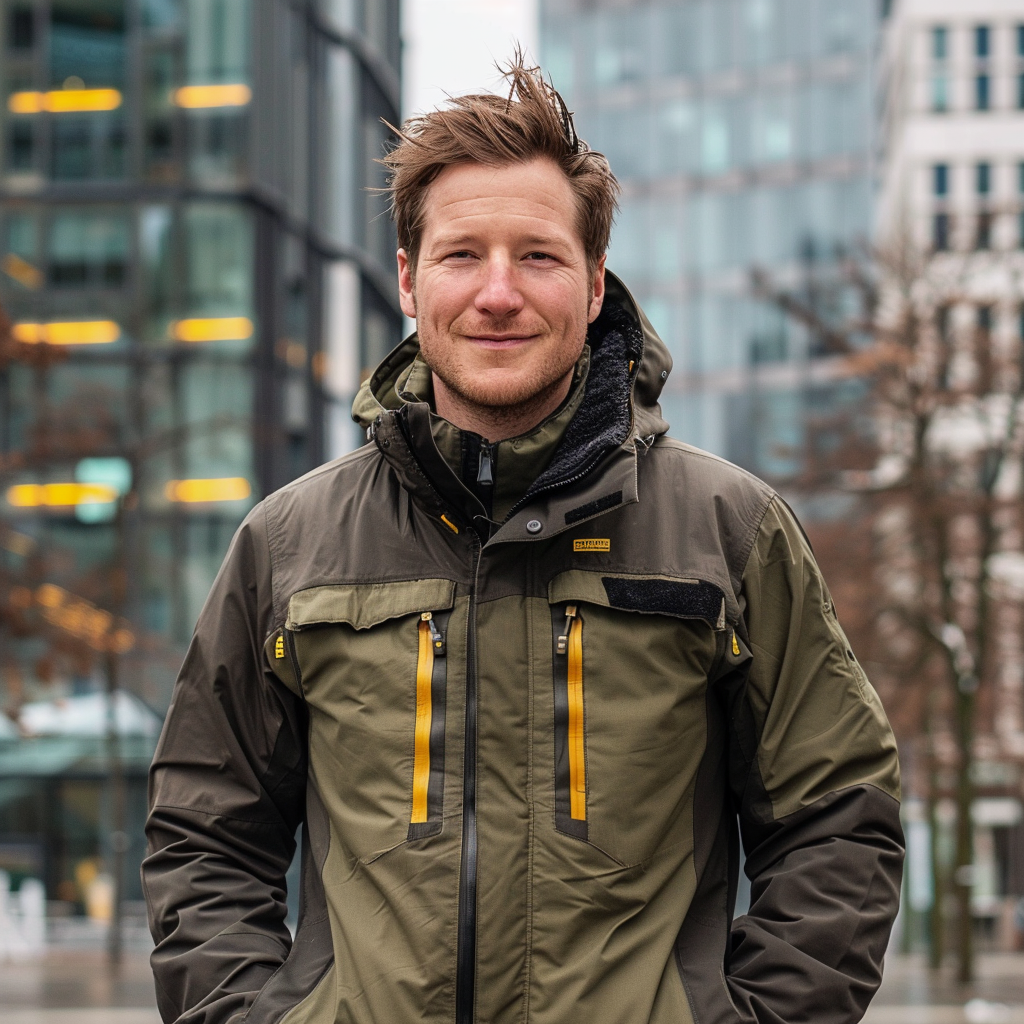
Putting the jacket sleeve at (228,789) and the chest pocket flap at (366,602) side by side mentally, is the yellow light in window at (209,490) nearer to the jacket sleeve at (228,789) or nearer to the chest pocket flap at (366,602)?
the jacket sleeve at (228,789)

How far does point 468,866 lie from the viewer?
8.55ft

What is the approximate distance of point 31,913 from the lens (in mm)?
24734

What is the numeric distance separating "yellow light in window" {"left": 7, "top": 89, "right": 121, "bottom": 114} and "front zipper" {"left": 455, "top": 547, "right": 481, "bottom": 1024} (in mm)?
30054

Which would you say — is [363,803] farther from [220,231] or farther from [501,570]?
[220,231]

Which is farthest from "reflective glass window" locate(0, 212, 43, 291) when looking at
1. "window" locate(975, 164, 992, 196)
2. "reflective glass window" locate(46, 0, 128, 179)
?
"window" locate(975, 164, 992, 196)

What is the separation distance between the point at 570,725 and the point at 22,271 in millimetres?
29927

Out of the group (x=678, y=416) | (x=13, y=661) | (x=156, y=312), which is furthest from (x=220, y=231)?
(x=678, y=416)

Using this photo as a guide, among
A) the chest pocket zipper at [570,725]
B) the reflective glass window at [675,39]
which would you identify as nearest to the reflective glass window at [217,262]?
the chest pocket zipper at [570,725]

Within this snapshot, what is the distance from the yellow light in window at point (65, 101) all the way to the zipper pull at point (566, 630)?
3004cm

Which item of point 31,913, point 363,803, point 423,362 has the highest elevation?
point 423,362

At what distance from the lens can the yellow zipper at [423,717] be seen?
2670 mm

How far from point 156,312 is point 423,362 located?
28849 millimetres

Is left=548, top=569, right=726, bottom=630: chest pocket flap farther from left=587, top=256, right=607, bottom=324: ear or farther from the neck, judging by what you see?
left=587, top=256, right=607, bottom=324: ear

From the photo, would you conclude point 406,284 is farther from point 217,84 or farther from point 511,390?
point 217,84
